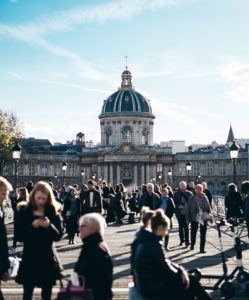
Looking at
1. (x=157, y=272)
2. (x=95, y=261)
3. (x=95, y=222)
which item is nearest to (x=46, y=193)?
(x=95, y=222)

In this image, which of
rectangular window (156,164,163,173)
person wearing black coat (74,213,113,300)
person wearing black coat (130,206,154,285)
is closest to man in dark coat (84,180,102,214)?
person wearing black coat (130,206,154,285)

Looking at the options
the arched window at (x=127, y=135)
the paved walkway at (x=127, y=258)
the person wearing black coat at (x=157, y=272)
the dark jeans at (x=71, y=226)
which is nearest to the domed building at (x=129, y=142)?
the arched window at (x=127, y=135)

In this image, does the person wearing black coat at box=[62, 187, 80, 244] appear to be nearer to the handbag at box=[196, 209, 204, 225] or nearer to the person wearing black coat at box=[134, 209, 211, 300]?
the handbag at box=[196, 209, 204, 225]

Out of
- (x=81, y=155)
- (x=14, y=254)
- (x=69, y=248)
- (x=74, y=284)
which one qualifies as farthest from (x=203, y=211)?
(x=81, y=155)

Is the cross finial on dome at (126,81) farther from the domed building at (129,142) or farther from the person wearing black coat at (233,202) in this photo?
the person wearing black coat at (233,202)

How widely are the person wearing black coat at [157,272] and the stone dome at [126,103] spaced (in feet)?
357

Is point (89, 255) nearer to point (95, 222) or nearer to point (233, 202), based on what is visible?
point (95, 222)

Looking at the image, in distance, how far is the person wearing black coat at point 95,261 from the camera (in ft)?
23.4

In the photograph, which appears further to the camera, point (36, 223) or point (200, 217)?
point (200, 217)

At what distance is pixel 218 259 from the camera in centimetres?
1470

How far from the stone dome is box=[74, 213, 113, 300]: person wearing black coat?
109085 millimetres

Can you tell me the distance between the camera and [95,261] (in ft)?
23.4

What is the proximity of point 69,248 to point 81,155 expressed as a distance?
9792cm

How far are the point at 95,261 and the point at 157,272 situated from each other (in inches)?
32.7
